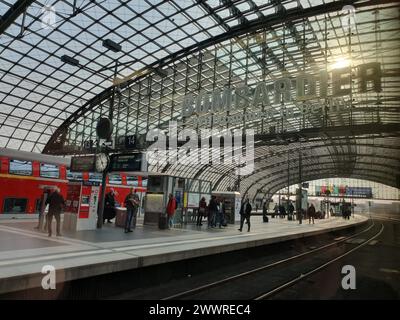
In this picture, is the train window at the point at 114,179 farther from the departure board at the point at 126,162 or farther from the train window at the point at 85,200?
the train window at the point at 85,200

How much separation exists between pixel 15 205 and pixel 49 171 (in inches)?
102

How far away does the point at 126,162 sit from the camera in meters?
14.2

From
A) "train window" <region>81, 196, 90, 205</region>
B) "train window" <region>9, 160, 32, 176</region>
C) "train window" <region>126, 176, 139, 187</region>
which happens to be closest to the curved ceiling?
"train window" <region>9, 160, 32, 176</region>

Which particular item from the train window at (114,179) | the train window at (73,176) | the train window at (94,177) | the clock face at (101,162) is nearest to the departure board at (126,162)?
the clock face at (101,162)

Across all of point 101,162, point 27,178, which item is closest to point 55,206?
point 101,162

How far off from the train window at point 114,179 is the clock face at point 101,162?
8.15 metres

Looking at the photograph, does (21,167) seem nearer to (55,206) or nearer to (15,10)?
(55,206)

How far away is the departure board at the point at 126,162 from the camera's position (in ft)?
45.7

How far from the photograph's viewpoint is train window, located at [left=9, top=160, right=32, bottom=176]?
15.9 metres

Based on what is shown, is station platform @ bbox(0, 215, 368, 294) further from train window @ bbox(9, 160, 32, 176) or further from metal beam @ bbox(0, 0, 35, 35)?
metal beam @ bbox(0, 0, 35, 35)

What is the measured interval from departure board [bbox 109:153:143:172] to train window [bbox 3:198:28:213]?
553cm

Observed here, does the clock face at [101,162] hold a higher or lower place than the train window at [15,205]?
higher

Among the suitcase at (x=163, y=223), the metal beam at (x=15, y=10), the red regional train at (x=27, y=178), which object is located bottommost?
the suitcase at (x=163, y=223)
